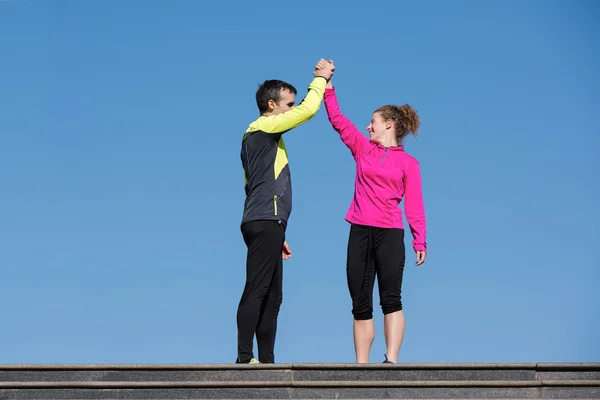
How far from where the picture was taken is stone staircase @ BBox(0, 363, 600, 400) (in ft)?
21.9

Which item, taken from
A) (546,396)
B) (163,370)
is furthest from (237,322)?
(546,396)

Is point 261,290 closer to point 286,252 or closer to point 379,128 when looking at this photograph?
point 286,252

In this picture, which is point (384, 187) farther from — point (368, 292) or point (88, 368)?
point (88, 368)

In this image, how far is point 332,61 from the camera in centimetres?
838

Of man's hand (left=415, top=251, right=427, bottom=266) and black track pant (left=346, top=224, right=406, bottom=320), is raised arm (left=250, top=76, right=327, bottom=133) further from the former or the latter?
man's hand (left=415, top=251, right=427, bottom=266)

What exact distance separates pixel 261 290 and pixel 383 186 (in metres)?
1.38

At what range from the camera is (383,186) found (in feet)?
26.8

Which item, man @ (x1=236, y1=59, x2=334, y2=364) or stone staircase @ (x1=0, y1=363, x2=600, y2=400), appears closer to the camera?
stone staircase @ (x1=0, y1=363, x2=600, y2=400)

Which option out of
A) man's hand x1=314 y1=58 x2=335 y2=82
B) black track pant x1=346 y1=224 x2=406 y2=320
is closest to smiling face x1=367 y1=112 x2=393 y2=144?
man's hand x1=314 y1=58 x2=335 y2=82

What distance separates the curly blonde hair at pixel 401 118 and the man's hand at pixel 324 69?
577mm

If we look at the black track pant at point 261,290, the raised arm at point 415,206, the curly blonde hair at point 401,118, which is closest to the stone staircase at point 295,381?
the black track pant at point 261,290

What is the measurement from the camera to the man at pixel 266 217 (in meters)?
7.61

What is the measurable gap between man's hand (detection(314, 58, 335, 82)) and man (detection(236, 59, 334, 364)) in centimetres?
21

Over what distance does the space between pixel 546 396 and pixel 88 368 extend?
10.3 ft
